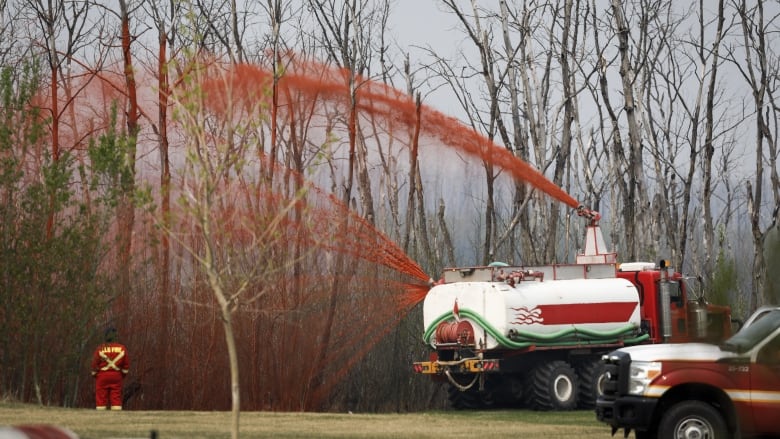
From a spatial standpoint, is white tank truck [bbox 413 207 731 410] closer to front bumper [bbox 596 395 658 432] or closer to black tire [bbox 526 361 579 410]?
black tire [bbox 526 361 579 410]

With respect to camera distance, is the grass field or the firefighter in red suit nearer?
the grass field

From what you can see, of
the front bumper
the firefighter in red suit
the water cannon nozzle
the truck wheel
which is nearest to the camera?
the truck wheel

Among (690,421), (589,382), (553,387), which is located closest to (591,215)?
(589,382)

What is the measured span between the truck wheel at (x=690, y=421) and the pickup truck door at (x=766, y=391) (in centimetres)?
46

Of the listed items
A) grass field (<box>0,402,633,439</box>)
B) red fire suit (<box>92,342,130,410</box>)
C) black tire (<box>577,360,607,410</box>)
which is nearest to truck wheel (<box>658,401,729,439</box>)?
grass field (<box>0,402,633,439</box>)

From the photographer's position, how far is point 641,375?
15078 mm

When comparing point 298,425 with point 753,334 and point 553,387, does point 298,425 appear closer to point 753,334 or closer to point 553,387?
point 553,387

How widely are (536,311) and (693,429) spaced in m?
10.3

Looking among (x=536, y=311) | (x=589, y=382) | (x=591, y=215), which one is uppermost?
(x=591, y=215)

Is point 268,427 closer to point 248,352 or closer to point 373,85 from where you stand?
point 248,352

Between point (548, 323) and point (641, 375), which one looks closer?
point (641, 375)

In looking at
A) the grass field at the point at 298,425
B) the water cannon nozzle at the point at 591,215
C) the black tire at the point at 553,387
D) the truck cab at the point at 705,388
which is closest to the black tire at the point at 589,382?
the black tire at the point at 553,387

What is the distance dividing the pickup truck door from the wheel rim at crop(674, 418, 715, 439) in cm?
56

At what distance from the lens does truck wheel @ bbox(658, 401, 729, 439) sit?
47.9ft
